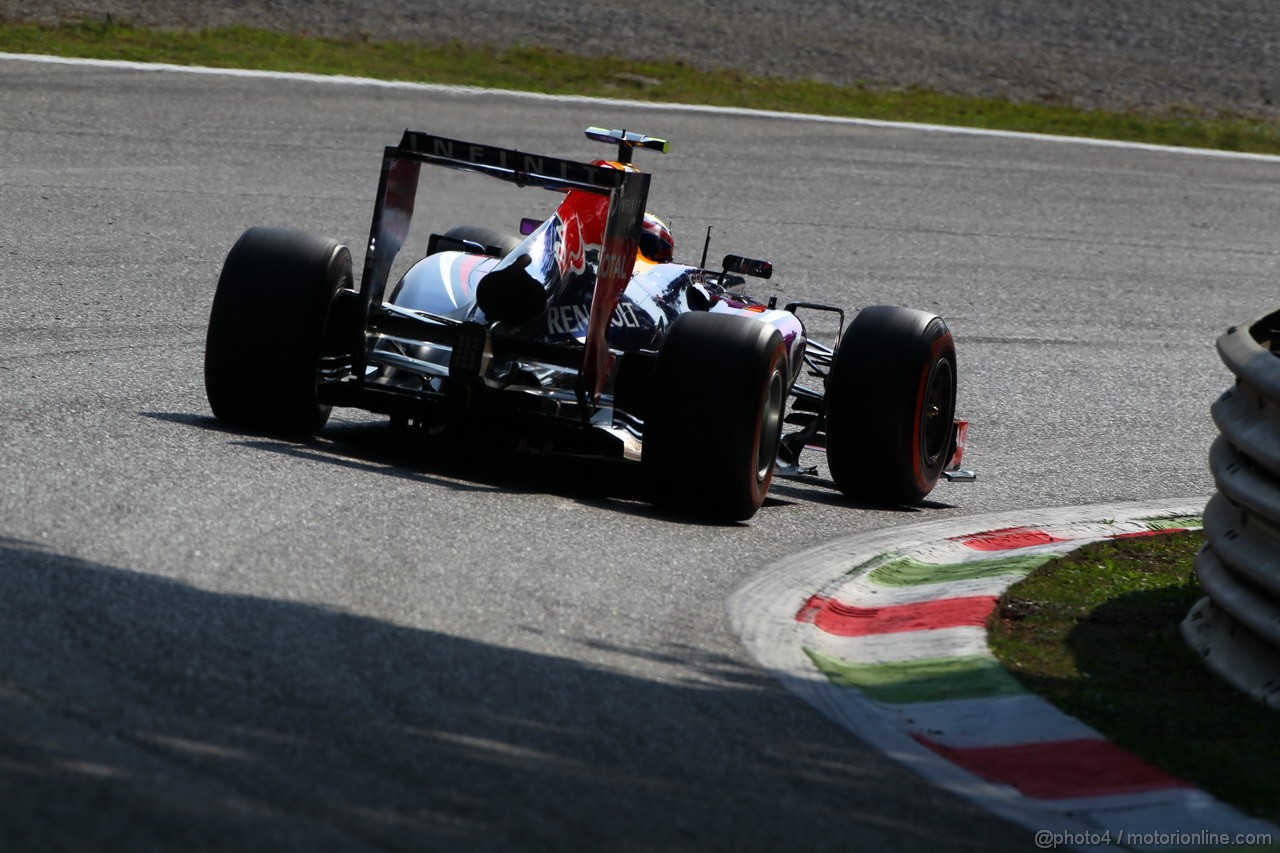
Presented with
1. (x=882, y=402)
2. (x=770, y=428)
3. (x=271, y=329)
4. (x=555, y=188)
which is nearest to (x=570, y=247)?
(x=555, y=188)

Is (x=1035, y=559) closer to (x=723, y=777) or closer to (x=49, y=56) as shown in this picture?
(x=723, y=777)

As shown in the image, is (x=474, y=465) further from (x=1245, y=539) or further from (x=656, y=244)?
(x=1245, y=539)

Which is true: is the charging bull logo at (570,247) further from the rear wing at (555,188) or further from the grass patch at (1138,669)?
the grass patch at (1138,669)

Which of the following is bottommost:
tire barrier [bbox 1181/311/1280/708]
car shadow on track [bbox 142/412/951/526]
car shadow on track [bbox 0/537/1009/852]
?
car shadow on track [bbox 142/412/951/526]

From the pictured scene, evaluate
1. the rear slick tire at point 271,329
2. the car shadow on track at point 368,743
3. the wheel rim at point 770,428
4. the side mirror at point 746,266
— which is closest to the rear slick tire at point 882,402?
the wheel rim at point 770,428

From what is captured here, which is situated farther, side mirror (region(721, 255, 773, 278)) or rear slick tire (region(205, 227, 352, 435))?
side mirror (region(721, 255, 773, 278))

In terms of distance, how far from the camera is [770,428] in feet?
24.1

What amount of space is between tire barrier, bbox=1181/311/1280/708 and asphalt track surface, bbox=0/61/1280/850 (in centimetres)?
148

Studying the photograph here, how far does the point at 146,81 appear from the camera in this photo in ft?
57.5

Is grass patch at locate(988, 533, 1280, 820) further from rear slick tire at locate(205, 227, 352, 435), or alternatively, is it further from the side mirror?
rear slick tire at locate(205, 227, 352, 435)

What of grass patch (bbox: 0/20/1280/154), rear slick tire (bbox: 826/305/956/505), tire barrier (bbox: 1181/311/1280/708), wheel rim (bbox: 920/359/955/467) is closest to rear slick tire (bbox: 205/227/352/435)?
rear slick tire (bbox: 826/305/956/505)

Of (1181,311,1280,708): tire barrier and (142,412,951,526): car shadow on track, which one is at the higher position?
(1181,311,1280,708): tire barrier

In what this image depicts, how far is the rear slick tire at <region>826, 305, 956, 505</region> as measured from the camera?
7965 millimetres

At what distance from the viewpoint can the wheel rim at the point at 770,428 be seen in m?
7.20
